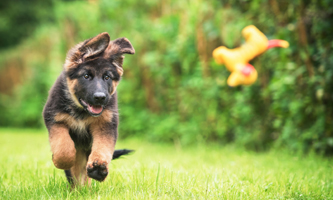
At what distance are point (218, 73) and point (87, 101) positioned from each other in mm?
3959

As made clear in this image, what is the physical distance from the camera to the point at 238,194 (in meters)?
2.81

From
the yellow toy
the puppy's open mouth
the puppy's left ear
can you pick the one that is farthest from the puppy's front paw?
the yellow toy

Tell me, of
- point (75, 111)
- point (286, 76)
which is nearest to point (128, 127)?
point (286, 76)

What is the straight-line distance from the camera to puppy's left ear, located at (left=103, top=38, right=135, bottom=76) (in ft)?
11.0

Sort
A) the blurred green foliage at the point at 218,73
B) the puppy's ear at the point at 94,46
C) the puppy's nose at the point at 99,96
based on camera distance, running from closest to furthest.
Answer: the puppy's nose at the point at 99,96
the puppy's ear at the point at 94,46
the blurred green foliage at the point at 218,73

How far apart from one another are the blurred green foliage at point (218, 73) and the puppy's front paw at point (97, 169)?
196 centimetres

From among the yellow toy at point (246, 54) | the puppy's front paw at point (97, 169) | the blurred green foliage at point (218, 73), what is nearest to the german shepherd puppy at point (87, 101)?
the puppy's front paw at point (97, 169)

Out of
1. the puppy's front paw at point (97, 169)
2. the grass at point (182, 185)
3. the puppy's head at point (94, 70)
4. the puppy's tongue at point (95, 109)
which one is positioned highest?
the puppy's head at point (94, 70)

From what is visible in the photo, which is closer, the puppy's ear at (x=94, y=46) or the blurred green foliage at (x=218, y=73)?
the puppy's ear at (x=94, y=46)

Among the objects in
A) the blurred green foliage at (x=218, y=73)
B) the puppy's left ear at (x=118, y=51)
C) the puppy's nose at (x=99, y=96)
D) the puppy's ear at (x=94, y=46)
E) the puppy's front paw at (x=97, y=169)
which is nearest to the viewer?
the puppy's front paw at (x=97, y=169)

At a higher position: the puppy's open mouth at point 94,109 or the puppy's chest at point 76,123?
the puppy's open mouth at point 94,109

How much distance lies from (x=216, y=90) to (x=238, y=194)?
397 centimetres

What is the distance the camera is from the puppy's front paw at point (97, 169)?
9.06ft

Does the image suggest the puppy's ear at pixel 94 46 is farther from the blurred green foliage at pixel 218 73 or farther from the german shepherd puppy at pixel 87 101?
the blurred green foliage at pixel 218 73
